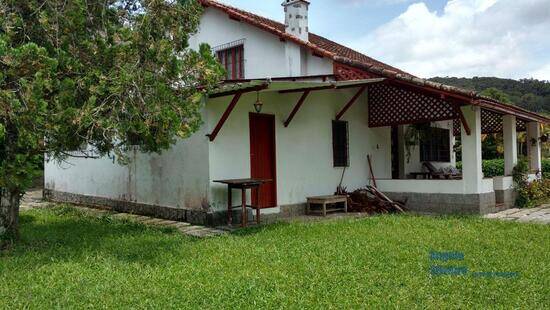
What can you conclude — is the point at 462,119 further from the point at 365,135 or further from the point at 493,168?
the point at 493,168

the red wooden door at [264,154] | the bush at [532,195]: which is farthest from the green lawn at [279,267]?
the bush at [532,195]

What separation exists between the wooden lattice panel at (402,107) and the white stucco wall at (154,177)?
556cm

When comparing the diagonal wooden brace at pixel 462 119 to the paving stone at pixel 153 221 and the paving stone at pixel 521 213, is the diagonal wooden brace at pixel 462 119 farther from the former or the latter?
the paving stone at pixel 153 221

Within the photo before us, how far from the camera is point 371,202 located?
1159 cm

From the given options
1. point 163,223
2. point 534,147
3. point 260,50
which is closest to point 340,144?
point 260,50

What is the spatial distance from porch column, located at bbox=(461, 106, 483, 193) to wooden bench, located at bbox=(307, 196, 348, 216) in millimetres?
2886

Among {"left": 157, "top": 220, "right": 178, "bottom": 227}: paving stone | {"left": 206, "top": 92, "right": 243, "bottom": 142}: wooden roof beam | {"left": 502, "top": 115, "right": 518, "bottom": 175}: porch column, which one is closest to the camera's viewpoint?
{"left": 206, "top": 92, "right": 243, "bottom": 142}: wooden roof beam

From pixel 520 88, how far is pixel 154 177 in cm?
4388

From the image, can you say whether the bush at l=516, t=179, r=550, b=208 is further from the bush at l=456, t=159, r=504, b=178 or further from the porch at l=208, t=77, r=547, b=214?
the bush at l=456, t=159, r=504, b=178

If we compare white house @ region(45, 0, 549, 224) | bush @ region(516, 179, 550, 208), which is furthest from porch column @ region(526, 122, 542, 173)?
bush @ region(516, 179, 550, 208)

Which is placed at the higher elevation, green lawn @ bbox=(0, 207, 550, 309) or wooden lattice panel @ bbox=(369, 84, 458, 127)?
wooden lattice panel @ bbox=(369, 84, 458, 127)

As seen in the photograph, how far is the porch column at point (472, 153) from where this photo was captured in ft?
34.3

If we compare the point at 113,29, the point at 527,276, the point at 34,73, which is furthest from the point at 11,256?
the point at 527,276

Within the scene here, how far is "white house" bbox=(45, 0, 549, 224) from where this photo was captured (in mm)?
9531
